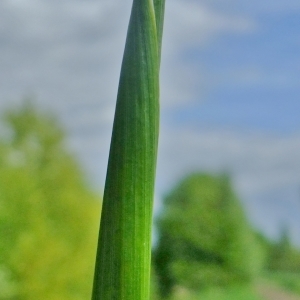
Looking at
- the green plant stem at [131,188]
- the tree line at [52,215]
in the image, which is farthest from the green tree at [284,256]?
the green plant stem at [131,188]

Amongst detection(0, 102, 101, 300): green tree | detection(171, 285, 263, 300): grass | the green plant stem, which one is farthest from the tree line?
the green plant stem

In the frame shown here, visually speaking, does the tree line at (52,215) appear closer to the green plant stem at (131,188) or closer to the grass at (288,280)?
the grass at (288,280)

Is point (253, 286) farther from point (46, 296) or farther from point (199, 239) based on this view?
point (46, 296)

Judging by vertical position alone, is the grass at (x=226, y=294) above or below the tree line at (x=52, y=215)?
below

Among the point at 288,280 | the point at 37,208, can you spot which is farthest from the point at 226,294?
the point at 37,208

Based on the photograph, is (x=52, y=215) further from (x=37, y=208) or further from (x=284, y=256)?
(x=284, y=256)
